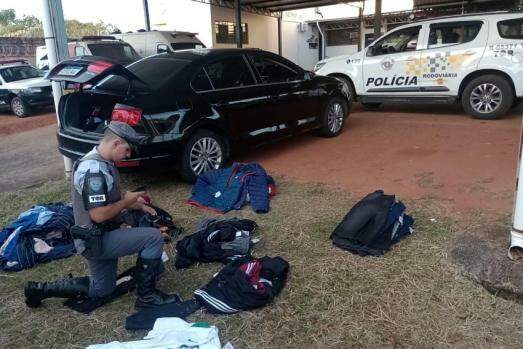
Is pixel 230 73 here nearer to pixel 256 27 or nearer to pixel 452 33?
pixel 452 33

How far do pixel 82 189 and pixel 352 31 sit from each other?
82.4 ft

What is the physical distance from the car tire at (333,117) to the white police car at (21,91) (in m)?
8.65

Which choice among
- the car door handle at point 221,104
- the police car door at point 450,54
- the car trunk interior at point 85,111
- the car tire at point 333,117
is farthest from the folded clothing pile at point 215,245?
the police car door at point 450,54

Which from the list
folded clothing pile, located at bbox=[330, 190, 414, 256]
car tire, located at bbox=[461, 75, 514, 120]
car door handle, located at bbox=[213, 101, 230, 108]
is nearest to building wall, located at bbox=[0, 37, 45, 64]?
car door handle, located at bbox=[213, 101, 230, 108]

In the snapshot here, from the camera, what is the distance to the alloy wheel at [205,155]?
5355 millimetres

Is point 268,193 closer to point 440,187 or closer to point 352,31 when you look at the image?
point 440,187

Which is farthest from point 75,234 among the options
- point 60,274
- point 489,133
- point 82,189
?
point 489,133

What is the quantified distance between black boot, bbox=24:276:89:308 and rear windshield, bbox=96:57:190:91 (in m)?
2.45

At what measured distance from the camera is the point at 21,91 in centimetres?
1269

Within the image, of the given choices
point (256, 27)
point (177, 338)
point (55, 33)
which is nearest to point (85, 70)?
point (55, 33)

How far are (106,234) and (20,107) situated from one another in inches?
461

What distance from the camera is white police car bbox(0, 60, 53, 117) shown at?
41.7ft

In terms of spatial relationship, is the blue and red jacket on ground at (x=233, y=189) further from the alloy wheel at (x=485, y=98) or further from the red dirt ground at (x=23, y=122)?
the red dirt ground at (x=23, y=122)

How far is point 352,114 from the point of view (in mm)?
10023
